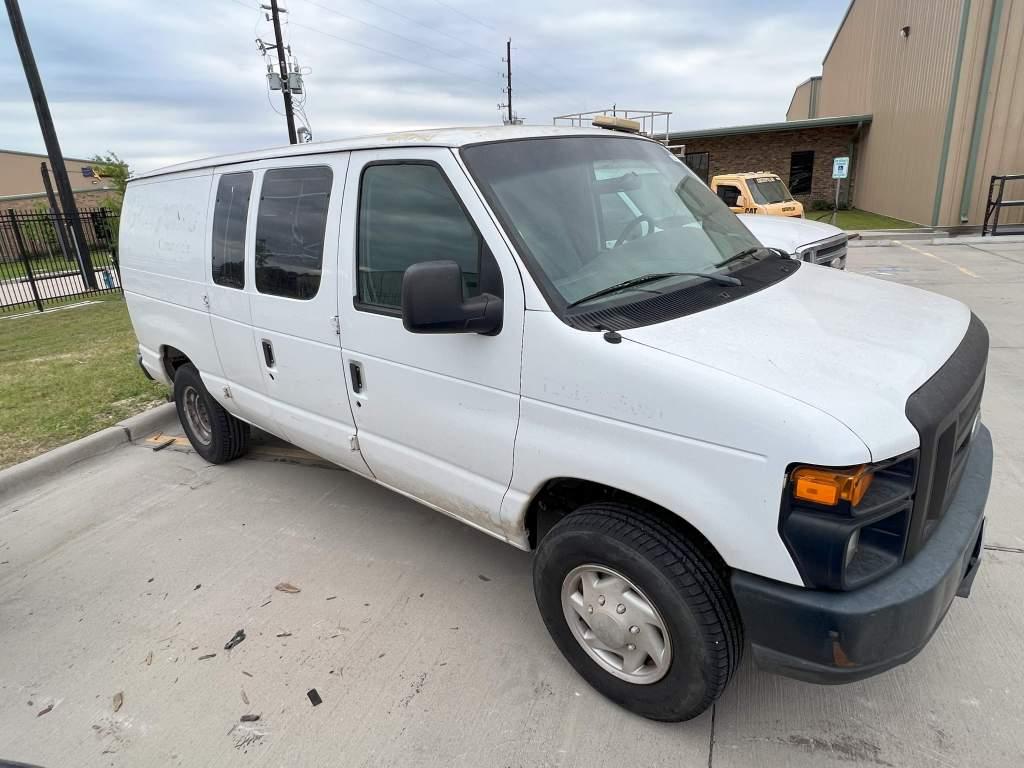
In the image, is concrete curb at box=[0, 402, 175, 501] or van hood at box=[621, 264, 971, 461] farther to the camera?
concrete curb at box=[0, 402, 175, 501]

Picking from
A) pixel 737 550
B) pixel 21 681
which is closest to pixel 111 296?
pixel 21 681

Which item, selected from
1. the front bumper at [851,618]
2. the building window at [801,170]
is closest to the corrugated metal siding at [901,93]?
the building window at [801,170]

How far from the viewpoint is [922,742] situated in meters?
2.23

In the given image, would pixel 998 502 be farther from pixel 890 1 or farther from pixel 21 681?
pixel 890 1

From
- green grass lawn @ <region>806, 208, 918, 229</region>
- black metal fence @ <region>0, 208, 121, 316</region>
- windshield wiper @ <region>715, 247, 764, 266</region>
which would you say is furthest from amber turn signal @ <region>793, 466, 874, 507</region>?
green grass lawn @ <region>806, 208, 918, 229</region>

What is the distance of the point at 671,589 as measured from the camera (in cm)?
208

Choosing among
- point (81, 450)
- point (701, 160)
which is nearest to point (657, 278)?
point (81, 450)

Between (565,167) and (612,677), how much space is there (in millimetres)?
2050

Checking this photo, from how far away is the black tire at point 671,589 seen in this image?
2.07 m

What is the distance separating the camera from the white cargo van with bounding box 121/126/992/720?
183 centimetres

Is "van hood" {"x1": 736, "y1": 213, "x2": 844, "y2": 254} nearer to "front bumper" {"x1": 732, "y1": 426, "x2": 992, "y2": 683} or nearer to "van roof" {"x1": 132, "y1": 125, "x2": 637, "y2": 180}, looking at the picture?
"van roof" {"x1": 132, "y1": 125, "x2": 637, "y2": 180}

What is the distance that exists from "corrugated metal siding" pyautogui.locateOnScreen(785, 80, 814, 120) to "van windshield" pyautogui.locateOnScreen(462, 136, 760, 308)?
46726 mm

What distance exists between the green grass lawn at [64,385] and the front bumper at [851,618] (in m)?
5.23

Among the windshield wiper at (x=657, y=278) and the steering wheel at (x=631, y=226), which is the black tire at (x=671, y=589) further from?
the steering wheel at (x=631, y=226)
